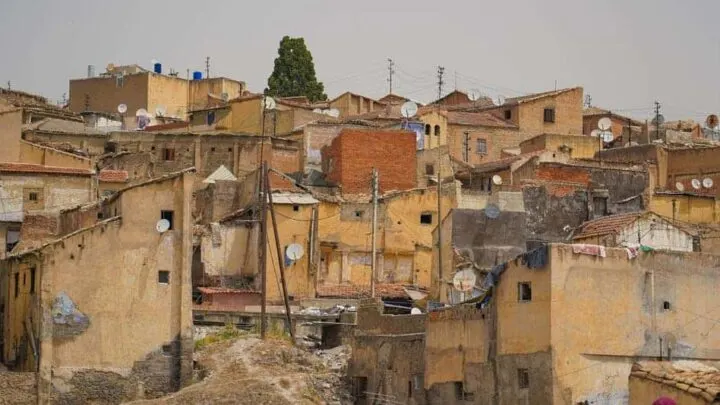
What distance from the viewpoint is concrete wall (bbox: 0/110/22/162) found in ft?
192

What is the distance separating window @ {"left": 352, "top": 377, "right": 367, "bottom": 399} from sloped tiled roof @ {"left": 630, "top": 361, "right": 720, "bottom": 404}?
13.0 m

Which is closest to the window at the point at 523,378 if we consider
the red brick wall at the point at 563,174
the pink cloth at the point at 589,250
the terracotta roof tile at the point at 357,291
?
the pink cloth at the point at 589,250

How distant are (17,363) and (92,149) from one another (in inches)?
841

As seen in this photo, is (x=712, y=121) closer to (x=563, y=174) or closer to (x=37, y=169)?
(x=563, y=174)

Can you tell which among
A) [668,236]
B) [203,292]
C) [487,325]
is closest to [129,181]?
[203,292]

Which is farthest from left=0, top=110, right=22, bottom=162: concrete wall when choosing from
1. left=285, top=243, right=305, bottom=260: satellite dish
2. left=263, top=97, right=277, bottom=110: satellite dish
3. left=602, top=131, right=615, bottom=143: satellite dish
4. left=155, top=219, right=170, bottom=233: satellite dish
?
left=602, top=131, right=615, bottom=143: satellite dish

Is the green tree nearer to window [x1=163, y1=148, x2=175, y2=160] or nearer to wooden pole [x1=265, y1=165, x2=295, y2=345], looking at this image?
window [x1=163, y1=148, x2=175, y2=160]

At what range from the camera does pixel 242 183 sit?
60.9 metres

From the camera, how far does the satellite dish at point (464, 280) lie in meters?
48.8

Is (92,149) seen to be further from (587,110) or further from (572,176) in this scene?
(587,110)

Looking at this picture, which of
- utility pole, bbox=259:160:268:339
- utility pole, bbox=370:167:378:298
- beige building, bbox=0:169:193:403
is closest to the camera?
beige building, bbox=0:169:193:403

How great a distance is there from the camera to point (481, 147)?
72750mm

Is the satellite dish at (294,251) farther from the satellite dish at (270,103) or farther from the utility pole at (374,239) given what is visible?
the satellite dish at (270,103)

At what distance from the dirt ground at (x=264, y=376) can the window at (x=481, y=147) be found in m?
23.1
